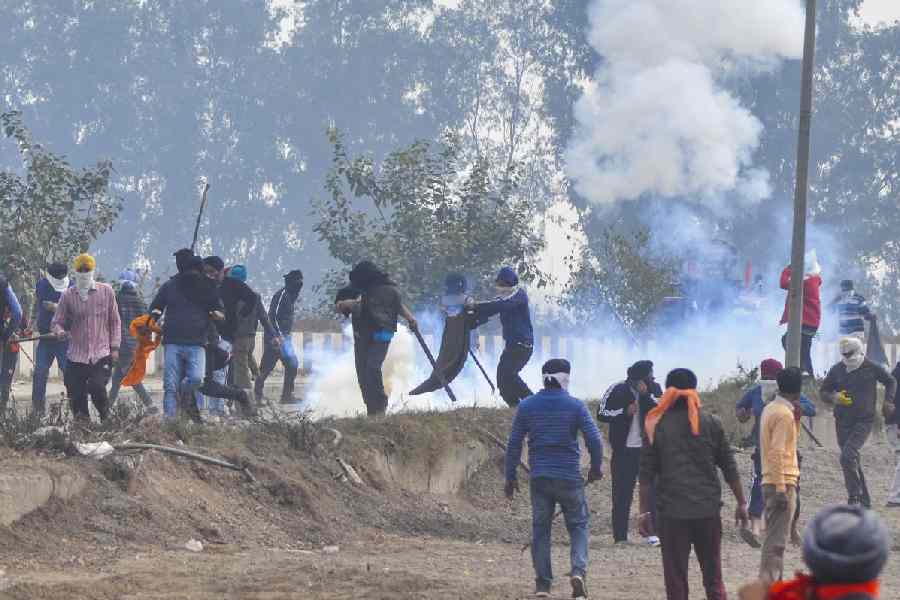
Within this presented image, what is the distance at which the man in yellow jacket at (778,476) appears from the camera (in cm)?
1041

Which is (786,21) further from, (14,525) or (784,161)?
(14,525)

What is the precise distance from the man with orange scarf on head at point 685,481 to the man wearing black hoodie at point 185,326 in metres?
5.59

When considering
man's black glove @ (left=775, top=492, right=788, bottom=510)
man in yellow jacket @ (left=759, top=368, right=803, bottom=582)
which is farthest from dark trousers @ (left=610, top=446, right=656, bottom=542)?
man's black glove @ (left=775, top=492, right=788, bottom=510)

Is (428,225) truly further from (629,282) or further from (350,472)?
(350,472)

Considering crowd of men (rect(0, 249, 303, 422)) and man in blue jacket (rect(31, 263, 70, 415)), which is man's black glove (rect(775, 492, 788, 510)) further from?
man in blue jacket (rect(31, 263, 70, 415))

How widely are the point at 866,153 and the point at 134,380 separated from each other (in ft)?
136

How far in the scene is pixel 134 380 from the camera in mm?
15445

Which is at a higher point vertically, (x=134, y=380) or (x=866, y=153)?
(x=866, y=153)

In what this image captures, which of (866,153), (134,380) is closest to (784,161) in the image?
(866,153)

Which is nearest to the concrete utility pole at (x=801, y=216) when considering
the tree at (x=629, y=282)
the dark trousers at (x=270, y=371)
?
the dark trousers at (x=270, y=371)

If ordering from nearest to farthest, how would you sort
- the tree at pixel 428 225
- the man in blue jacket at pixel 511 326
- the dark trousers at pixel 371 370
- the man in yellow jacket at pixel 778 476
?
the man in yellow jacket at pixel 778 476 → the dark trousers at pixel 371 370 → the man in blue jacket at pixel 511 326 → the tree at pixel 428 225

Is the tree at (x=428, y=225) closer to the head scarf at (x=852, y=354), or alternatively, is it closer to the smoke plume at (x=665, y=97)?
the smoke plume at (x=665, y=97)

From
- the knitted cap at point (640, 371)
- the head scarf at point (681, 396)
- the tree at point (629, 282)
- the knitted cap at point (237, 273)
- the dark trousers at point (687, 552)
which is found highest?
the tree at point (629, 282)

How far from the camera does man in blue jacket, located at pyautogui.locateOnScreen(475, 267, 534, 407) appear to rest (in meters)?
16.4
